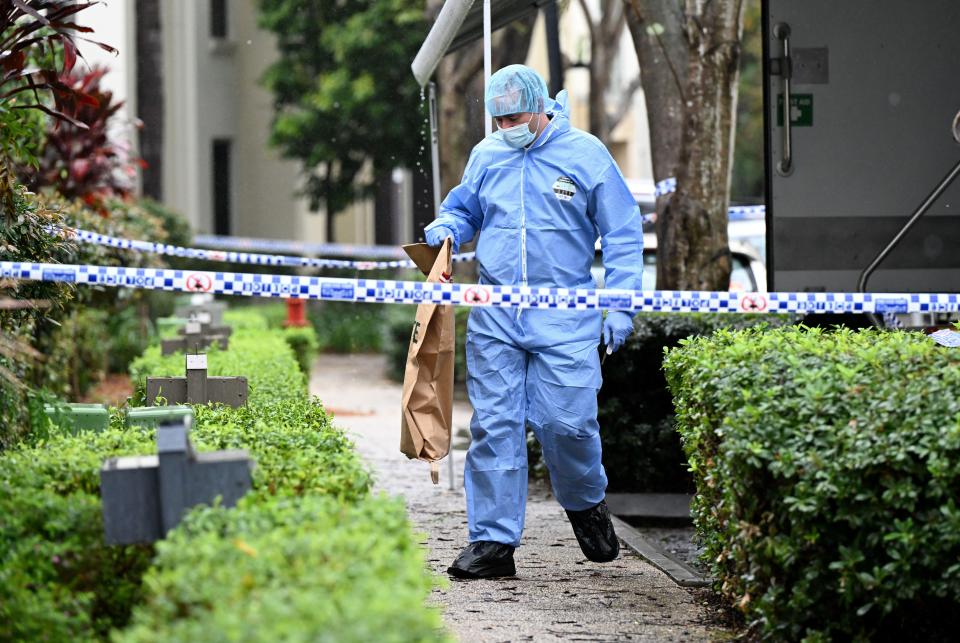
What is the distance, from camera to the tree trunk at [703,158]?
891 cm

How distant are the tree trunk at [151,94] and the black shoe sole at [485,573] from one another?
19.8m

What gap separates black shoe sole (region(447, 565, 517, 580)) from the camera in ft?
19.6

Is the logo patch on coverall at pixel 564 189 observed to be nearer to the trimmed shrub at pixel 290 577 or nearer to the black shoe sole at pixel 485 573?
the black shoe sole at pixel 485 573

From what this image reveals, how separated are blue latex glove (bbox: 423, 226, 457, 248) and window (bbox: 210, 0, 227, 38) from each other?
22046 millimetres

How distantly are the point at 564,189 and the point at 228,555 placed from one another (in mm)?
3192

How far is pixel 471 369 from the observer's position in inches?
240

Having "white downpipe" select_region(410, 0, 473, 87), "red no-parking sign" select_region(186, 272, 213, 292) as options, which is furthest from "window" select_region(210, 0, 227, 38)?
"red no-parking sign" select_region(186, 272, 213, 292)

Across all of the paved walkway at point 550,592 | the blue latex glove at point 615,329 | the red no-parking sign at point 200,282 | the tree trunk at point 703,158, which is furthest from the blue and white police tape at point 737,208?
the red no-parking sign at point 200,282

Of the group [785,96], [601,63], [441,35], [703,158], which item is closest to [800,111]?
[785,96]

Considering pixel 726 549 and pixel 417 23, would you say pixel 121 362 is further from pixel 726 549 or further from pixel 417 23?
pixel 726 549

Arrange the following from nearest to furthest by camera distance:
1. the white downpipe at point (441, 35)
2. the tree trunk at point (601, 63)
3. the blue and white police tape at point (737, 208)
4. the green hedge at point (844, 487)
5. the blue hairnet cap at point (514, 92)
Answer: the green hedge at point (844, 487) < the blue hairnet cap at point (514, 92) < the white downpipe at point (441, 35) < the blue and white police tape at point (737, 208) < the tree trunk at point (601, 63)

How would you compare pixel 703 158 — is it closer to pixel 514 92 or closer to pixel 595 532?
pixel 514 92

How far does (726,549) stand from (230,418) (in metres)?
1.67

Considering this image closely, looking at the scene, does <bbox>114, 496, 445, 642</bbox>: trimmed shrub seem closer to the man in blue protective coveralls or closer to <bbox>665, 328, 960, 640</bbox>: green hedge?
<bbox>665, 328, 960, 640</bbox>: green hedge
